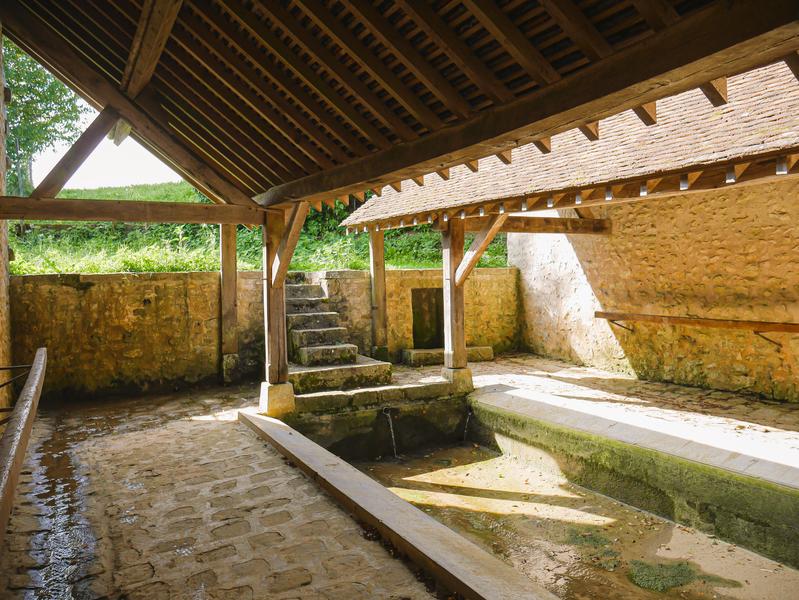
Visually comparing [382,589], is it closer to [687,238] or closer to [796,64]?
[796,64]

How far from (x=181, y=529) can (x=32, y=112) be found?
15.1 m

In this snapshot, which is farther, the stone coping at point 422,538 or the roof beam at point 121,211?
the roof beam at point 121,211

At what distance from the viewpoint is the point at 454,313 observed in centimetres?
760

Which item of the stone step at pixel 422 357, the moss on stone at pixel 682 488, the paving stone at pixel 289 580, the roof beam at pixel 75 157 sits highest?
the roof beam at pixel 75 157

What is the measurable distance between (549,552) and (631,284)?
526cm

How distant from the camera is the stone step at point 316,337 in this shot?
26.3 ft

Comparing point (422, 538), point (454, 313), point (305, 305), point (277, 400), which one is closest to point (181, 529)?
point (422, 538)

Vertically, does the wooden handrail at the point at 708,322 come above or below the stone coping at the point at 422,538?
above

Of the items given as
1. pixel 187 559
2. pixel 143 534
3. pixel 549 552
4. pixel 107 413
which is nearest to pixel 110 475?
pixel 143 534

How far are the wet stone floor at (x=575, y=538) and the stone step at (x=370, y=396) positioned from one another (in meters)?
0.85

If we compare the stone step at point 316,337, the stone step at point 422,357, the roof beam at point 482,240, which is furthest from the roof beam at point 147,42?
the stone step at point 422,357

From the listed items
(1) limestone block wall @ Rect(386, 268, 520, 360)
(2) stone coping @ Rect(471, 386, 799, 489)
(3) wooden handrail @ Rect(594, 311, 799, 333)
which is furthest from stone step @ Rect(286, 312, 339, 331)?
(3) wooden handrail @ Rect(594, 311, 799, 333)

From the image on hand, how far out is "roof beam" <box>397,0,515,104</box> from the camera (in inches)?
98.8

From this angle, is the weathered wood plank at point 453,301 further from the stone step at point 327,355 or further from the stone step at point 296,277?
A: the stone step at point 296,277
